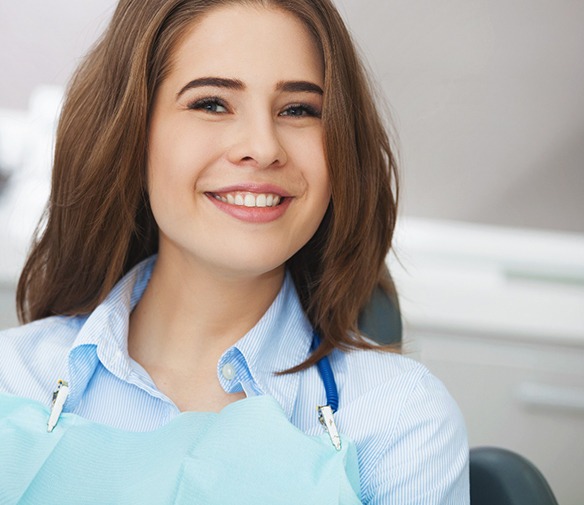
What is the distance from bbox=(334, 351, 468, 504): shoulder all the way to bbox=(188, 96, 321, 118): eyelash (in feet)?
1.35

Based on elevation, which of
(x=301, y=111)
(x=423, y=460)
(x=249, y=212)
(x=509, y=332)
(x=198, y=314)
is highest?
(x=301, y=111)

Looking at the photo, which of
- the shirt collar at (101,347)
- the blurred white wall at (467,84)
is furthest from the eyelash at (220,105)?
the blurred white wall at (467,84)

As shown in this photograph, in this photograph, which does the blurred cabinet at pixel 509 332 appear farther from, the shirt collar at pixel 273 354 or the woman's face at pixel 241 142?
the woman's face at pixel 241 142

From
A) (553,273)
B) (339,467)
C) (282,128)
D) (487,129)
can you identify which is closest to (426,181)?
(487,129)

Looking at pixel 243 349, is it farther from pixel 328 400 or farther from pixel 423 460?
pixel 423 460

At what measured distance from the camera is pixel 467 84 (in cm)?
215

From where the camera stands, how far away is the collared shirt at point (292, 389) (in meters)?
1.33

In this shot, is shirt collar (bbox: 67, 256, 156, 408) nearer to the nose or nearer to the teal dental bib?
the teal dental bib

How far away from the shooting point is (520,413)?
2.31m

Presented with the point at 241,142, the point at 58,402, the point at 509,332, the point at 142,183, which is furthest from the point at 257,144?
the point at 509,332

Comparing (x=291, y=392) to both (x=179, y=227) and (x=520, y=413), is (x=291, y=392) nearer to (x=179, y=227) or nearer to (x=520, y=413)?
(x=179, y=227)

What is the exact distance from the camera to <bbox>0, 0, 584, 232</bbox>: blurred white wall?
2105mm

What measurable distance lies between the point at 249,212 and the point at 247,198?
0.02 metres

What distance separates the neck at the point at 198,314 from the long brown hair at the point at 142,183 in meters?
0.10
